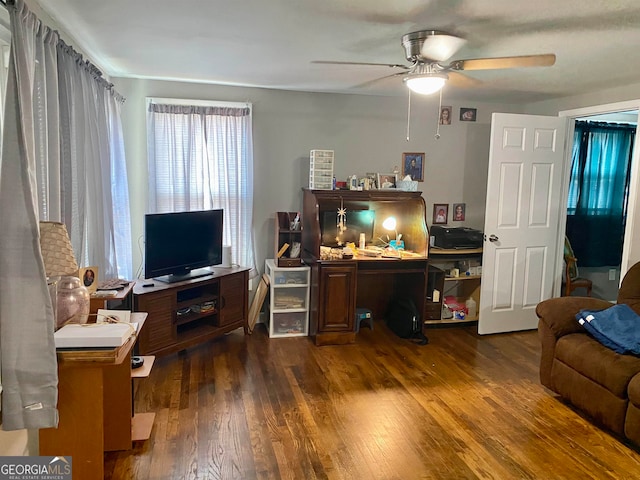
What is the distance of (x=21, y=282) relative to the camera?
5.50 ft

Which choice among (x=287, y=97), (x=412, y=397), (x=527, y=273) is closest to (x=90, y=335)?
(x=412, y=397)

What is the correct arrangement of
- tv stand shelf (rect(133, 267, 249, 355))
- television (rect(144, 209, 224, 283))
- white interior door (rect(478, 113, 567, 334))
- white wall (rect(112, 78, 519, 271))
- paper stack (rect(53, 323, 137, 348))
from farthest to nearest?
→ 1. white interior door (rect(478, 113, 567, 334))
2. white wall (rect(112, 78, 519, 271))
3. television (rect(144, 209, 224, 283))
4. tv stand shelf (rect(133, 267, 249, 355))
5. paper stack (rect(53, 323, 137, 348))

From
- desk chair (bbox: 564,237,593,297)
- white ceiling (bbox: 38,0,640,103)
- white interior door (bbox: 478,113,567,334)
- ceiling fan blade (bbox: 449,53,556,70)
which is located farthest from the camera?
desk chair (bbox: 564,237,593,297)

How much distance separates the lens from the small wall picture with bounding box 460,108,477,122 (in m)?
4.93

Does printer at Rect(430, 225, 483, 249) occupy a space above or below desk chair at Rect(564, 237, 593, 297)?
above

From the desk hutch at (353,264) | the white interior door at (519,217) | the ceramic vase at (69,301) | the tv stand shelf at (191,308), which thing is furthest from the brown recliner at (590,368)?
the ceramic vase at (69,301)

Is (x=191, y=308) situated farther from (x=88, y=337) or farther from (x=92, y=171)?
(x=88, y=337)

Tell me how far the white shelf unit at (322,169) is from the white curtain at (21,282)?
274 centimetres

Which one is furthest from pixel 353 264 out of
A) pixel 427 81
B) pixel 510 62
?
pixel 510 62

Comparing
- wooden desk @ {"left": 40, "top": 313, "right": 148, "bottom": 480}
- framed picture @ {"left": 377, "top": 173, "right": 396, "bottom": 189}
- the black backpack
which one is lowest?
the black backpack

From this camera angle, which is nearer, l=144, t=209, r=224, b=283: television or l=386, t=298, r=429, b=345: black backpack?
l=144, t=209, r=224, b=283: television

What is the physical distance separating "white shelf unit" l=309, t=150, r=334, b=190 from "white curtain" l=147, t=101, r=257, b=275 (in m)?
0.59

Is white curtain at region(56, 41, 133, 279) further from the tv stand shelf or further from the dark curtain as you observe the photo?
the dark curtain

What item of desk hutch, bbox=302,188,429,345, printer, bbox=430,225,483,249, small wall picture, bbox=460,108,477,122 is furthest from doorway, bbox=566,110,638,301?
desk hutch, bbox=302,188,429,345
